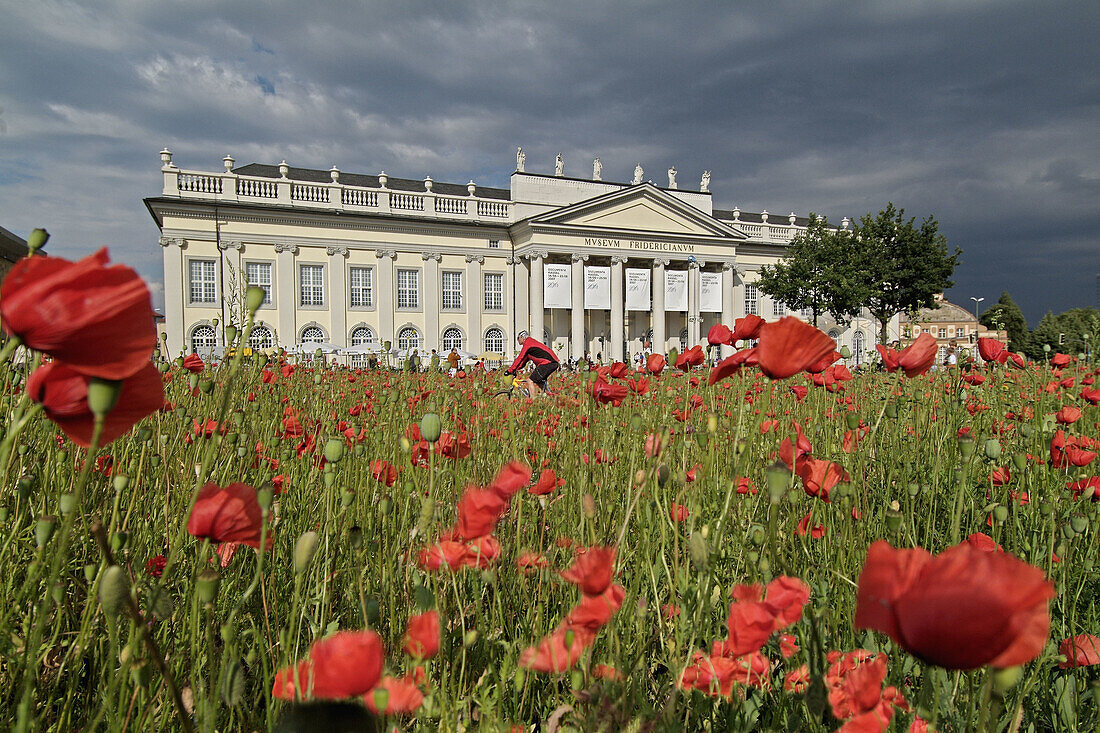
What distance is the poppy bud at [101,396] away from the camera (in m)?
0.41

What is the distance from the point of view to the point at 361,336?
25344 mm

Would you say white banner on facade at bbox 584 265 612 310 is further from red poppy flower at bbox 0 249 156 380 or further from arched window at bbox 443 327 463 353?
red poppy flower at bbox 0 249 156 380

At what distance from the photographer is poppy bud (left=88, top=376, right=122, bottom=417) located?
414mm

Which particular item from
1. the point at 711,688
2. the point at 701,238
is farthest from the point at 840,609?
the point at 701,238

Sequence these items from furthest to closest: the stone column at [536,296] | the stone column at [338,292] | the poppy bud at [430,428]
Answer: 1. the stone column at [536,296]
2. the stone column at [338,292]
3. the poppy bud at [430,428]

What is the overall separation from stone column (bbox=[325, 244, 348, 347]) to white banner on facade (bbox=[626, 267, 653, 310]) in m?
12.7

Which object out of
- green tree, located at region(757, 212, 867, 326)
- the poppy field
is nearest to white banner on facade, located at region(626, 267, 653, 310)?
green tree, located at region(757, 212, 867, 326)

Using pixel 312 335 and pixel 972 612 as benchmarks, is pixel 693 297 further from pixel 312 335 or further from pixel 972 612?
pixel 972 612

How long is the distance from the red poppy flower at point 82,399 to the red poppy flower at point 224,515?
0.15 meters

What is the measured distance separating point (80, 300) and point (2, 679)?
2.94ft

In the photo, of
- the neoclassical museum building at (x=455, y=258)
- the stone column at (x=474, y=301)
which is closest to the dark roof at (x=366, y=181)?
the neoclassical museum building at (x=455, y=258)

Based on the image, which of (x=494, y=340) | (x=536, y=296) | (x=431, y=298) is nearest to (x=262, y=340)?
(x=431, y=298)

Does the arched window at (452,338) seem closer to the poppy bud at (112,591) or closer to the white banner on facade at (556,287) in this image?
the white banner on facade at (556,287)

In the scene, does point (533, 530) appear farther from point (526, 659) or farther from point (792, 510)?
point (526, 659)
